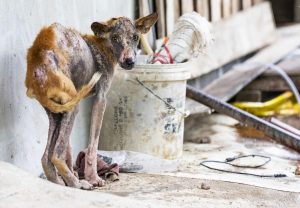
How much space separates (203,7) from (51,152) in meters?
4.36

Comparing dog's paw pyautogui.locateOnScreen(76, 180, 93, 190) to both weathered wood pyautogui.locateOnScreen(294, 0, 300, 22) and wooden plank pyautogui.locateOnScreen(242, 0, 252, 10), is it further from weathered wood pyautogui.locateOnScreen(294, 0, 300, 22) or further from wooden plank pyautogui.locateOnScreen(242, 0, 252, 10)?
weathered wood pyautogui.locateOnScreen(294, 0, 300, 22)

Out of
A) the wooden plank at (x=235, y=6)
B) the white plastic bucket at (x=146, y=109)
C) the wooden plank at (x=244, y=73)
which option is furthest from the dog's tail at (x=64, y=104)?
the wooden plank at (x=235, y=6)

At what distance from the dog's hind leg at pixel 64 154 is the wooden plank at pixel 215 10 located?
4.37 m

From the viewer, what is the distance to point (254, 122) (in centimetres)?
564

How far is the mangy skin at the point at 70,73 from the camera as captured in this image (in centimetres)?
378

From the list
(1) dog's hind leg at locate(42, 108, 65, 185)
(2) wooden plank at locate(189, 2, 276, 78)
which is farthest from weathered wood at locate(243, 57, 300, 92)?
(1) dog's hind leg at locate(42, 108, 65, 185)

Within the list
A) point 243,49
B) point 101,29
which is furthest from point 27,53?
point 243,49

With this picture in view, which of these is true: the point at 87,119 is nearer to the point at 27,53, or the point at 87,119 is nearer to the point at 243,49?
the point at 27,53

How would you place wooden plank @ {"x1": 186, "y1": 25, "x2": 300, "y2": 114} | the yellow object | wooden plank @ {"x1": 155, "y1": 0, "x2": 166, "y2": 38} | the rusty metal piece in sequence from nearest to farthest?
1. the rusty metal piece
2. wooden plank @ {"x1": 155, "y1": 0, "x2": 166, "y2": 38}
3. wooden plank @ {"x1": 186, "y1": 25, "x2": 300, "y2": 114}
4. the yellow object

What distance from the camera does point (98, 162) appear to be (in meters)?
4.53

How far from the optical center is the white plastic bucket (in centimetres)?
501

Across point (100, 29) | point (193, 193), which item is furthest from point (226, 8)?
point (193, 193)

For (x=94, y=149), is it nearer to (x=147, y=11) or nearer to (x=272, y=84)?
(x=147, y=11)

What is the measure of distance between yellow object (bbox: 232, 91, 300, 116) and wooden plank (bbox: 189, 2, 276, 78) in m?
0.63
